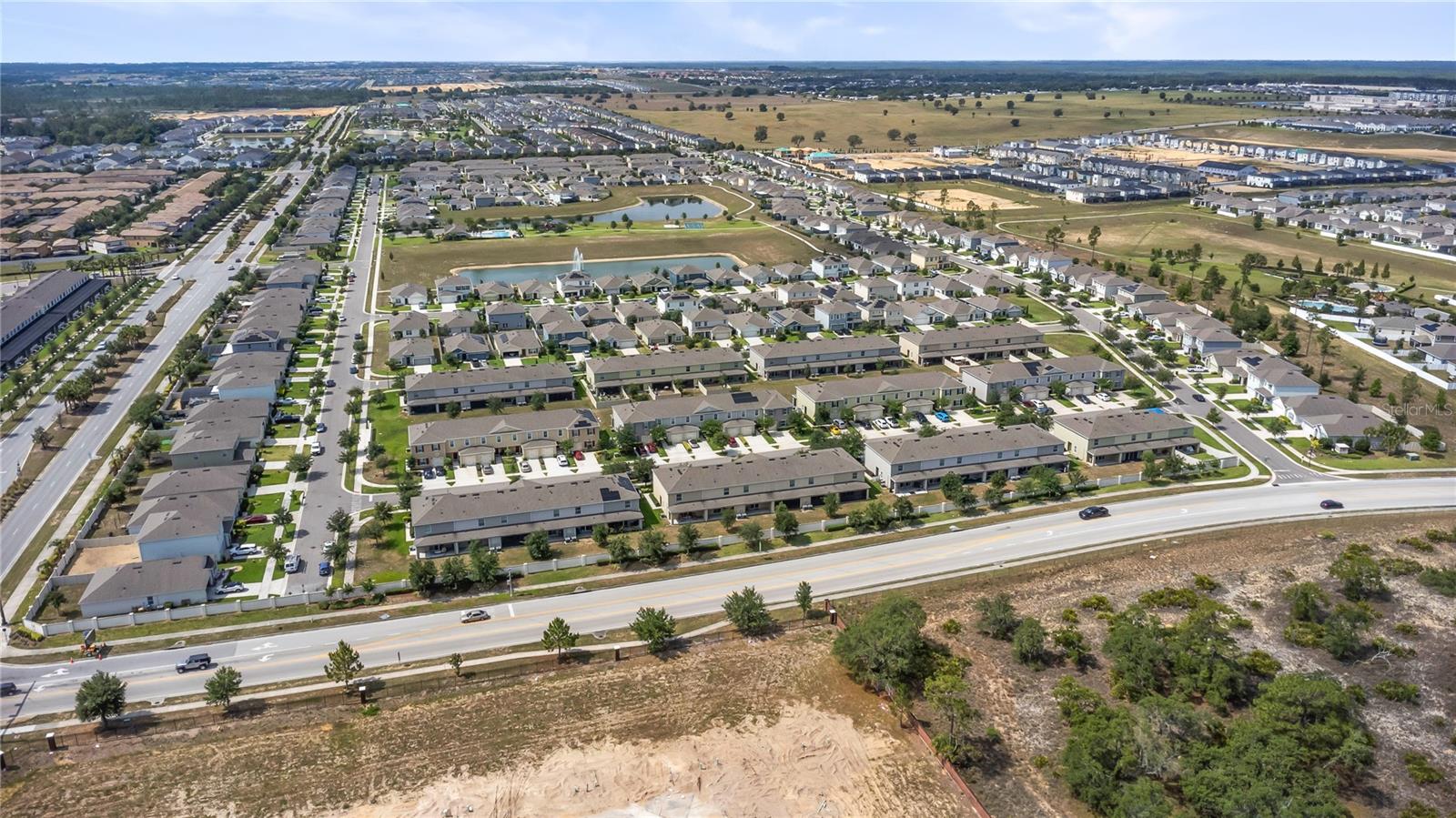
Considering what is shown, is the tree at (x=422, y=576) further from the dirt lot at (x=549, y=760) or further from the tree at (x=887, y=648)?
the tree at (x=887, y=648)

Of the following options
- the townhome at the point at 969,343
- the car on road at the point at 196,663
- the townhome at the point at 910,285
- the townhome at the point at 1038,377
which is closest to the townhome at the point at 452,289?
the townhome at the point at 910,285

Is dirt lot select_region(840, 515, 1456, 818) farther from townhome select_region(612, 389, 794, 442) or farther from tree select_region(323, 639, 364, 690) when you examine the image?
tree select_region(323, 639, 364, 690)

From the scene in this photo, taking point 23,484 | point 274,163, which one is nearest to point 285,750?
point 23,484

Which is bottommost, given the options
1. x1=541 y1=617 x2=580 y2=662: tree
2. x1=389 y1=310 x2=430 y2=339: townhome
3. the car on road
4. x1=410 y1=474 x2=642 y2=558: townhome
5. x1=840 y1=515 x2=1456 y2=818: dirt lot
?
x1=840 y1=515 x2=1456 y2=818: dirt lot

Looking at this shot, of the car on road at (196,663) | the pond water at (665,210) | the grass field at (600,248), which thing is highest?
the pond water at (665,210)

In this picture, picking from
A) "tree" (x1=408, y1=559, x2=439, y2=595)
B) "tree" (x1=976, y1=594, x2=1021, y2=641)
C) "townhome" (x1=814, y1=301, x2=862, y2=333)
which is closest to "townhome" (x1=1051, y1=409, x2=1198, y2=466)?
"tree" (x1=976, y1=594, x2=1021, y2=641)
